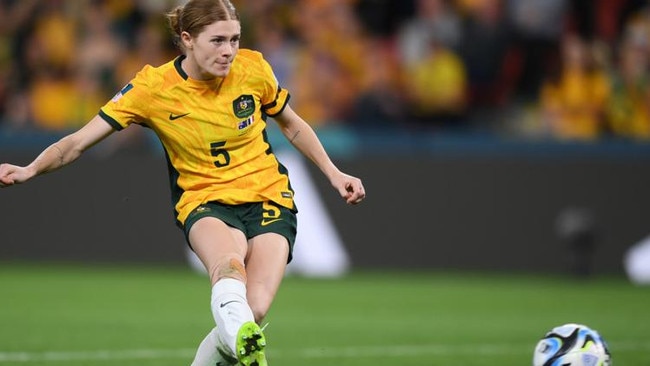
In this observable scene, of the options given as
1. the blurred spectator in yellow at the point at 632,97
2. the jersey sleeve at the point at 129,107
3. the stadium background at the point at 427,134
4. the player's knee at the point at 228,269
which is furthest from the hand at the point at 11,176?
the blurred spectator in yellow at the point at 632,97

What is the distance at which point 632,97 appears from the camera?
14617mm

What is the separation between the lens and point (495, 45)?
1502 centimetres

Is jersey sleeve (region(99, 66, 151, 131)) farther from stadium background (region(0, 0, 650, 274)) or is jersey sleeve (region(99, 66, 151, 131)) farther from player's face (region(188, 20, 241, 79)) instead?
stadium background (region(0, 0, 650, 274))

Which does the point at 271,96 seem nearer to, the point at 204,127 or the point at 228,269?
the point at 204,127

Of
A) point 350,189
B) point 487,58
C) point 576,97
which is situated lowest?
point 350,189

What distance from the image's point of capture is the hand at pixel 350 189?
20.5ft

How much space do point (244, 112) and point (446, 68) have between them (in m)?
8.90

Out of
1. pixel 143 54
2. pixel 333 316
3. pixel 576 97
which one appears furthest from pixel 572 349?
pixel 143 54

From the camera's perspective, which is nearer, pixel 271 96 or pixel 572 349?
pixel 572 349

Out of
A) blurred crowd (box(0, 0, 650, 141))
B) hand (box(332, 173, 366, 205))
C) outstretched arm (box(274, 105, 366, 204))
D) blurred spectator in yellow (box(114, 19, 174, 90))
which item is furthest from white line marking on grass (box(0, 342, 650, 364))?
blurred spectator in yellow (box(114, 19, 174, 90))

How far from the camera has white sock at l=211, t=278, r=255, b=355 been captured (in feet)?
18.3

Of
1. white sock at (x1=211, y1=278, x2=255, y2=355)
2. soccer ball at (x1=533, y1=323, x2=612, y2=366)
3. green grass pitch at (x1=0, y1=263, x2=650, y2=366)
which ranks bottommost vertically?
white sock at (x1=211, y1=278, x2=255, y2=355)

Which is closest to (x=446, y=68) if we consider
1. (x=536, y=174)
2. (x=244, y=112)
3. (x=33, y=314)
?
(x=536, y=174)

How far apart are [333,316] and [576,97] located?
208 inches
